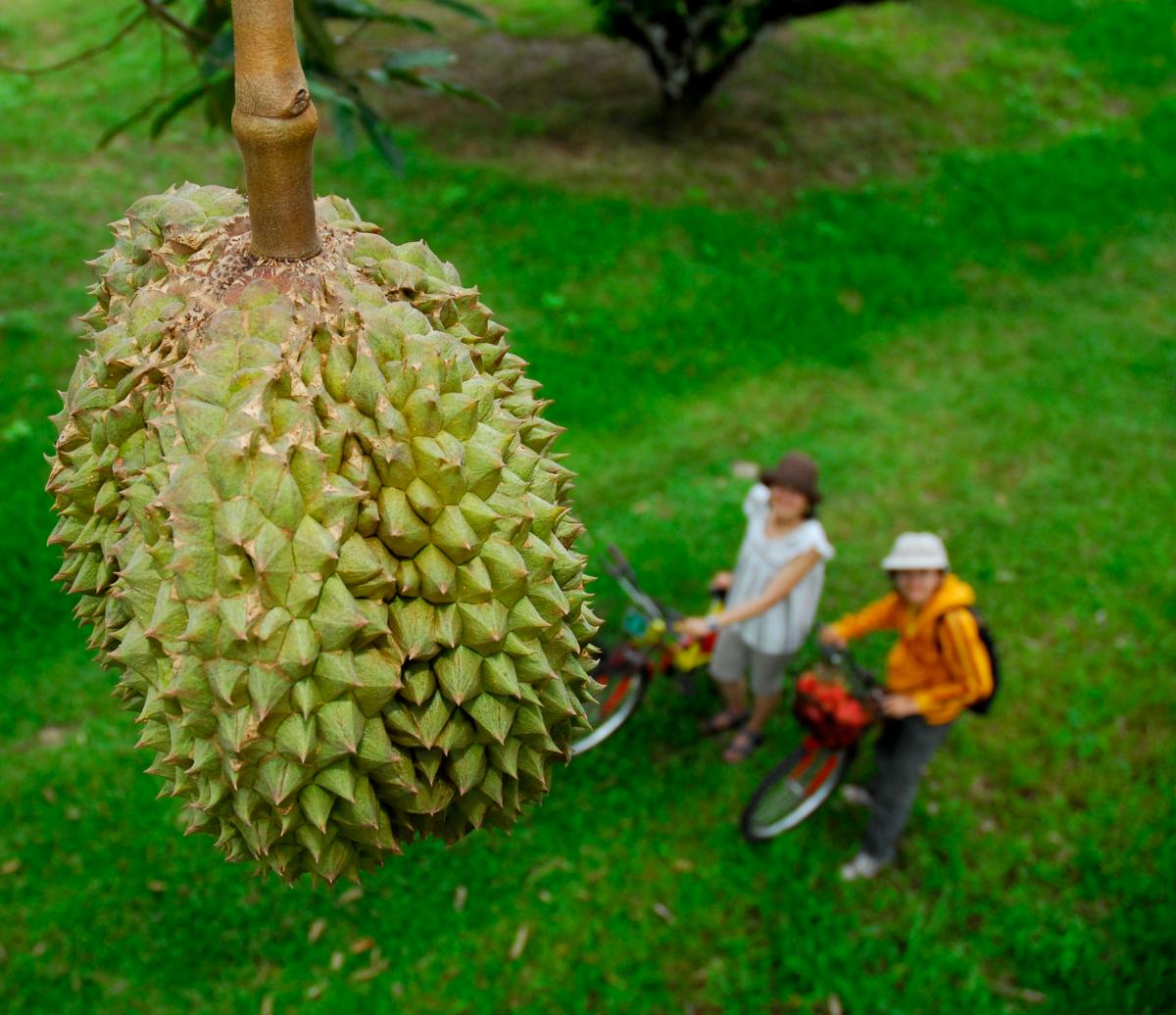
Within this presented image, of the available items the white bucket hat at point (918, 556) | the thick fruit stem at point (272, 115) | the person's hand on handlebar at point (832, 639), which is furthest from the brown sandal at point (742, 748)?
the thick fruit stem at point (272, 115)

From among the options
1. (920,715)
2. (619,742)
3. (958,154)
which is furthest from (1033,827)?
(958,154)

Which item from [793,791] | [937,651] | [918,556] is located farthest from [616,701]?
[918,556]

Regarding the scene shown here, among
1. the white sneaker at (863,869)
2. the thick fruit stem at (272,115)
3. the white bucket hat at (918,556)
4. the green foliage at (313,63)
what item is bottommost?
the white sneaker at (863,869)

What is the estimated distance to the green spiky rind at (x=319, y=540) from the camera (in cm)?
125

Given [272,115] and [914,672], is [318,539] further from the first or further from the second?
[914,672]

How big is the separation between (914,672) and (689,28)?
600cm

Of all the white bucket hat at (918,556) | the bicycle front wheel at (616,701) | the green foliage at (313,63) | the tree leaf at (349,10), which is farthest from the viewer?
the bicycle front wheel at (616,701)

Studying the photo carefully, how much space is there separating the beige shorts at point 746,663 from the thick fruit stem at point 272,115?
11.6ft

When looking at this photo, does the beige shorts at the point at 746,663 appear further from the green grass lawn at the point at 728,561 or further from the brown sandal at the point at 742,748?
the green grass lawn at the point at 728,561

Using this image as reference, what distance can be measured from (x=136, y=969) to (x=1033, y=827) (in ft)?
12.0

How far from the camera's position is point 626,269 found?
288 inches

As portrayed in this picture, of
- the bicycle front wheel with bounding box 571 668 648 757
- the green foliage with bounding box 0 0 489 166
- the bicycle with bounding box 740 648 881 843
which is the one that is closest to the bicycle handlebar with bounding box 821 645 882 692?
the bicycle with bounding box 740 648 881 843

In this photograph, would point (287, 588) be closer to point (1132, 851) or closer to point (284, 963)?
point (284, 963)

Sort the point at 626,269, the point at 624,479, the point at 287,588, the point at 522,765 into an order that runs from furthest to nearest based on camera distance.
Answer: the point at 626,269, the point at 624,479, the point at 522,765, the point at 287,588
